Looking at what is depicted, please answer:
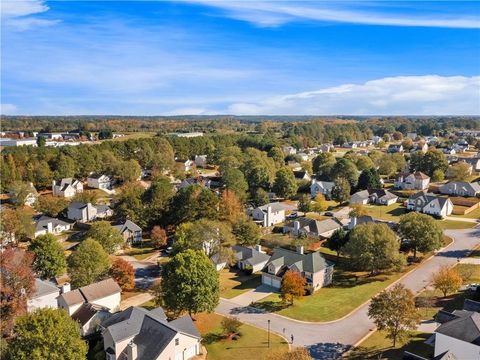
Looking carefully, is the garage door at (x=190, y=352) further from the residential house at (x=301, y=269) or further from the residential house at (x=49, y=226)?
the residential house at (x=49, y=226)

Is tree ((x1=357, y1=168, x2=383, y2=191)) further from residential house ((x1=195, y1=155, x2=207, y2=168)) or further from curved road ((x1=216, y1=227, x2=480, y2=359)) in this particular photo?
residential house ((x1=195, y1=155, x2=207, y2=168))

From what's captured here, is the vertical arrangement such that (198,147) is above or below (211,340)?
above

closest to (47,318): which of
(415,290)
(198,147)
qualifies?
(415,290)

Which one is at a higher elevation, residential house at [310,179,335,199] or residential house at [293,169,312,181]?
residential house at [293,169,312,181]

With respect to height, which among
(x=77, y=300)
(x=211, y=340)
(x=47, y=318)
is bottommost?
(x=211, y=340)

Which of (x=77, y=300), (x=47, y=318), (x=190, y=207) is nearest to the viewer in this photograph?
(x=47, y=318)

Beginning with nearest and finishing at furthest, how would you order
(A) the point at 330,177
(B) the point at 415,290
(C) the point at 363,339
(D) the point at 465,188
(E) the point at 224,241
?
(C) the point at 363,339, (B) the point at 415,290, (E) the point at 224,241, (D) the point at 465,188, (A) the point at 330,177

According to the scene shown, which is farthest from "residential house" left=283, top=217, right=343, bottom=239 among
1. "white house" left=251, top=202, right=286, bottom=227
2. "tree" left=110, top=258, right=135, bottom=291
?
"tree" left=110, top=258, right=135, bottom=291

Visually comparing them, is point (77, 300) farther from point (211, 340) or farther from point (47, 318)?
point (211, 340)
